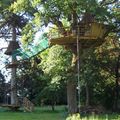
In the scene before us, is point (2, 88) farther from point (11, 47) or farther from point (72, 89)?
point (72, 89)

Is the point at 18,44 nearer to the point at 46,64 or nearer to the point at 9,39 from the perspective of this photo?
the point at 9,39

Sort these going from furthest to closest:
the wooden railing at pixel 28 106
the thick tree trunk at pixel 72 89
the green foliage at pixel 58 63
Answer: the wooden railing at pixel 28 106
the green foliage at pixel 58 63
the thick tree trunk at pixel 72 89

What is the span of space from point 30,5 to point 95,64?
7572 mm

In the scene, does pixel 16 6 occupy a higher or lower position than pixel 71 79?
higher

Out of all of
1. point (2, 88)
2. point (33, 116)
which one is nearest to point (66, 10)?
point (33, 116)

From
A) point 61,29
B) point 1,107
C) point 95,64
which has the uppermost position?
point 61,29

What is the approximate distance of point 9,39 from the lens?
4638cm

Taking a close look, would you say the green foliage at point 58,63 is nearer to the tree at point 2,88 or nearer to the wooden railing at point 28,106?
the wooden railing at point 28,106

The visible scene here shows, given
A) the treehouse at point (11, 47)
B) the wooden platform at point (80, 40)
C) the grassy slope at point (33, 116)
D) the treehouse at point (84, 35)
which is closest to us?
the grassy slope at point (33, 116)

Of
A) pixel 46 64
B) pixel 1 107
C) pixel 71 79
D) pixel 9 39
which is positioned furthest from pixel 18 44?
pixel 71 79

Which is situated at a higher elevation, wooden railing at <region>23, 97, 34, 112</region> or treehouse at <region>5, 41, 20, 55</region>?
treehouse at <region>5, 41, 20, 55</region>

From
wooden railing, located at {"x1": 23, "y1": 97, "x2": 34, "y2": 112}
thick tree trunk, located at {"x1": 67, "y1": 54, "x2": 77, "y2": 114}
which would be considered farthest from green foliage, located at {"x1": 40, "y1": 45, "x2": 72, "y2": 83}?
wooden railing, located at {"x1": 23, "y1": 97, "x2": 34, "y2": 112}

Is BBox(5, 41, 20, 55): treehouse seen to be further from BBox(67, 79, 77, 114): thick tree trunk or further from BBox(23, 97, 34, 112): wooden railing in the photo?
BBox(67, 79, 77, 114): thick tree trunk

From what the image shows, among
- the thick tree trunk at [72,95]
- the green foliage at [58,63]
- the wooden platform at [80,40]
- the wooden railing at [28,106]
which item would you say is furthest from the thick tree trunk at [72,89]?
the wooden railing at [28,106]
